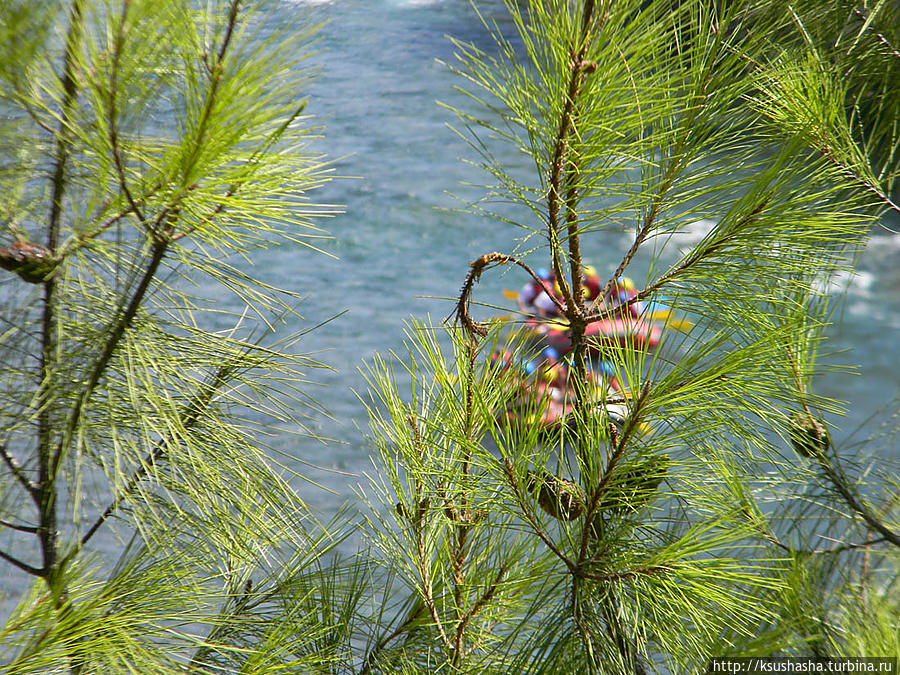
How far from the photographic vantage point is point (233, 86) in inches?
16.1

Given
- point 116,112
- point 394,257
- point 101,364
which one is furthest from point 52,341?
point 394,257

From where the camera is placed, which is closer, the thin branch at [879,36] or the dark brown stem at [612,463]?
the dark brown stem at [612,463]

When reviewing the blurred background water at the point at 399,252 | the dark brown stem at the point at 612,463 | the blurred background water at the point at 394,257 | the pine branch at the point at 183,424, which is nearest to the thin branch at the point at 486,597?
the dark brown stem at the point at 612,463

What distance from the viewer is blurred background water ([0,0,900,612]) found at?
3219mm

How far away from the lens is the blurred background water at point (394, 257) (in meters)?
3.22

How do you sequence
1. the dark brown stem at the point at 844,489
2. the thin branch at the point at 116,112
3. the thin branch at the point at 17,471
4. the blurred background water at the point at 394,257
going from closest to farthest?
the thin branch at the point at 116,112
the thin branch at the point at 17,471
the dark brown stem at the point at 844,489
the blurred background water at the point at 394,257

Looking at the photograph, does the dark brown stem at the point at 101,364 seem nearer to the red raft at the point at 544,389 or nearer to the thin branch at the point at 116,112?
the thin branch at the point at 116,112

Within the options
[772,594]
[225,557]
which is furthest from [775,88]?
[225,557]

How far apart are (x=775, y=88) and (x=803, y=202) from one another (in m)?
0.17

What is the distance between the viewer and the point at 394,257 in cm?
429

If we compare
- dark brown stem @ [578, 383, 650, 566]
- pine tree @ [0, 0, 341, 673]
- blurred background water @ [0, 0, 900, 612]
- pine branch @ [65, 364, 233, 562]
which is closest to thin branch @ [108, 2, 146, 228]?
pine tree @ [0, 0, 341, 673]

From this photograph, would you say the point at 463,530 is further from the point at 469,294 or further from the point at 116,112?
the point at 116,112

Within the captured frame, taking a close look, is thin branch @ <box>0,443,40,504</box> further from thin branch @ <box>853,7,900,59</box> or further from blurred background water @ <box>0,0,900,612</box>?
blurred background water @ <box>0,0,900,612</box>

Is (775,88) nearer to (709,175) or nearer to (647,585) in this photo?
(709,175)
